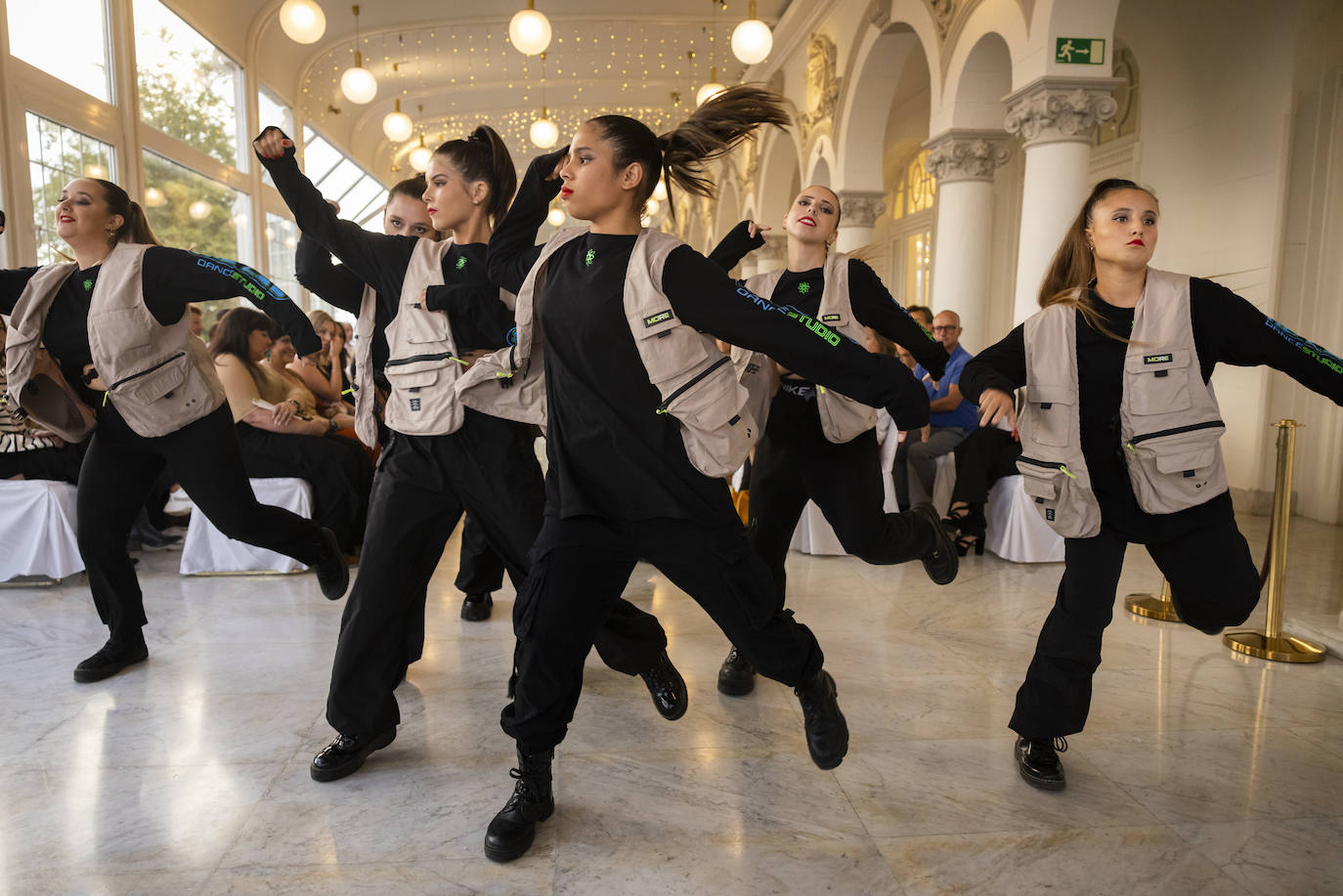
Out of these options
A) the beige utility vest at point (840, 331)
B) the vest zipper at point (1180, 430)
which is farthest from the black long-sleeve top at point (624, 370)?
the beige utility vest at point (840, 331)

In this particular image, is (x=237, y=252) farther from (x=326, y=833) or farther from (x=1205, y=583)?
(x=1205, y=583)

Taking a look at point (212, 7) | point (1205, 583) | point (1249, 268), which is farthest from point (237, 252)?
point (1205, 583)

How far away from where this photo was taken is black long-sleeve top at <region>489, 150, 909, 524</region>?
1992 mm

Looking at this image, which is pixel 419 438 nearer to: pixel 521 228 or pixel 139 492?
pixel 521 228

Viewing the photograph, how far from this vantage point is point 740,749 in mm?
2809

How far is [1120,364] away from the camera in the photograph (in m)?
2.45

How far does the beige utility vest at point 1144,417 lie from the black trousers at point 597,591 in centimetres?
89

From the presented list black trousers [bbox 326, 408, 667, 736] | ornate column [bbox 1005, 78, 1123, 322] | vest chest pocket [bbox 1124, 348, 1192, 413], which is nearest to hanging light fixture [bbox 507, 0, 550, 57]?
ornate column [bbox 1005, 78, 1123, 322]

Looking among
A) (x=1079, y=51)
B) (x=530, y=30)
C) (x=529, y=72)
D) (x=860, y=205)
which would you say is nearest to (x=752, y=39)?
(x=530, y=30)

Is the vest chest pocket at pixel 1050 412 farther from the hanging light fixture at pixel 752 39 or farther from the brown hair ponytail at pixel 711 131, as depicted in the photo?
the hanging light fixture at pixel 752 39

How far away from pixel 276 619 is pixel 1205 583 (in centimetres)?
381

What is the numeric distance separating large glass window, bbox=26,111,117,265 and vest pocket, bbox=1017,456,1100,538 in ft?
25.8

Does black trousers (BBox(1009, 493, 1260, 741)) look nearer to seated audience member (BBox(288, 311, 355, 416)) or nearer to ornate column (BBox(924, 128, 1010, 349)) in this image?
seated audience member (BBox(288, 311, 355, 416))

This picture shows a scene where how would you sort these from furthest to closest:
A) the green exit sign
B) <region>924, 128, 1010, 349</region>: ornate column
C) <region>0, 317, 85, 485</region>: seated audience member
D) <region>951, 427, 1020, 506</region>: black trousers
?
<region>924, 128, 1010, 349</region>: ornate column, the green exit sign, <region>951, 427, 1020, 506</region>: black trousers, <region>0, 317, 85, 485</region>: seated audience member
